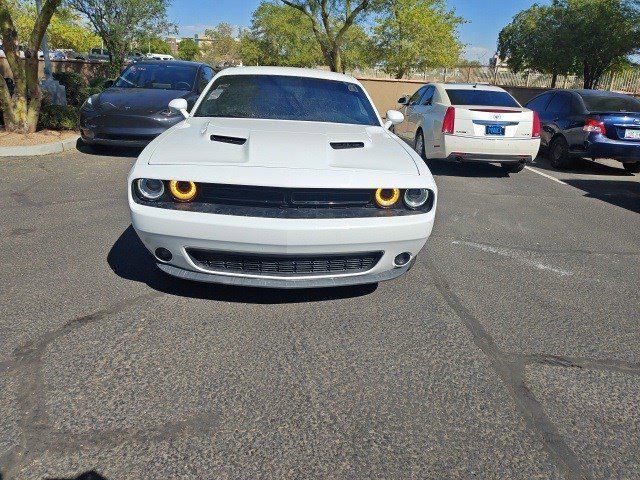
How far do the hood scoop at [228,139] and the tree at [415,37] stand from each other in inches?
1449

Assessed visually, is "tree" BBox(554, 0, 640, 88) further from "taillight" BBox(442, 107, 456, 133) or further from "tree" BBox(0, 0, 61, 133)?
"tree" BBox(0, 0, 61, 133)

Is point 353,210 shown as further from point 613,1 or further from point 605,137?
point 613,1

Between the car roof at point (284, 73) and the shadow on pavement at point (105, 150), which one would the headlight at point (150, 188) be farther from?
the shadow on pavement at point (105, 150)

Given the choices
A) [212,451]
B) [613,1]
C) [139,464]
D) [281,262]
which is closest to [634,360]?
[281,262]

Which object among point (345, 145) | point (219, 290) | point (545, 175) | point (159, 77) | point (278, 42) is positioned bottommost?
point (219, 290)

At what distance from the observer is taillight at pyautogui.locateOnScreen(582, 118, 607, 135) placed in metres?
8.92

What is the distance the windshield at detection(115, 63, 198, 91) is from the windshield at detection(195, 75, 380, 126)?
15.2 ft

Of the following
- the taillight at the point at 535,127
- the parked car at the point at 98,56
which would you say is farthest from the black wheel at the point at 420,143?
the parked car at the point at 98,56

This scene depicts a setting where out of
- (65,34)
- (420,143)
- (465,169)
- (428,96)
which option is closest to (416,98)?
(428,96)

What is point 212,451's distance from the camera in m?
2.14

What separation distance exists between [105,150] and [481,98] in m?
6.42

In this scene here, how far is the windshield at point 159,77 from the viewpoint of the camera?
912cm

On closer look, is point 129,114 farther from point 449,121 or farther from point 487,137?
point 487,137

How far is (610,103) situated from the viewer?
9602 millimetres
